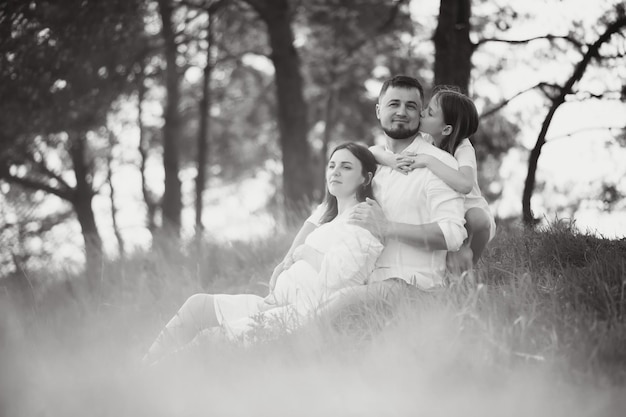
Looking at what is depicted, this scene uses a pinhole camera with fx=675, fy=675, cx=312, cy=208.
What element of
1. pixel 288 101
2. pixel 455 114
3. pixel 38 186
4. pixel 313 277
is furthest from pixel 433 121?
pixel 38 186

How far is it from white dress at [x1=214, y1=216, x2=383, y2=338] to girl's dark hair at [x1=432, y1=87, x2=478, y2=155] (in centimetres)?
98

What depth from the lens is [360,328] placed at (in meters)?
3.72

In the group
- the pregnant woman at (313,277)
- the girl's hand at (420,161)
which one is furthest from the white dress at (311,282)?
the girl's hand at (420,161)

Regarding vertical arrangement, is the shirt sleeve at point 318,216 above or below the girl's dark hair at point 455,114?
below

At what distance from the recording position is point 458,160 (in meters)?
4.31

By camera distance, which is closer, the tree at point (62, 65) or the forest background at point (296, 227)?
the forest background at point (296, 227)

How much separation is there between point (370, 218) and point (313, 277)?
0.51 metres

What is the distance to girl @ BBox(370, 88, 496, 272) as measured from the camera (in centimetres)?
406

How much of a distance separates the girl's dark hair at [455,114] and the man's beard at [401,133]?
0.30 metres

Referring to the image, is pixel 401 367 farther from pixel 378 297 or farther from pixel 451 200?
pixel 451 200

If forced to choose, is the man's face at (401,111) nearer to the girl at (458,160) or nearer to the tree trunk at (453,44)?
the girl at (458,160)

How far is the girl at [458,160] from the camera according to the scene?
406 centimetres

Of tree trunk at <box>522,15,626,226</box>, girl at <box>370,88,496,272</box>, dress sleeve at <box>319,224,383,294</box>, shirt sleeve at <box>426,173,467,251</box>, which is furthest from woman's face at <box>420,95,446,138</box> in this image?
tree trunk at <box>522,15,626,226</box>

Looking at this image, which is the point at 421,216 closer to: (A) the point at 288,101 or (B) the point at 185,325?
(B) the point at 185,325
